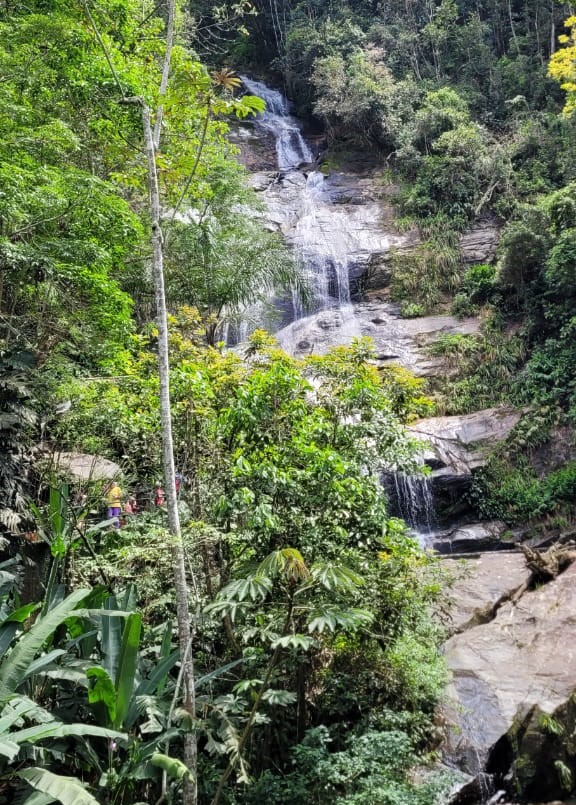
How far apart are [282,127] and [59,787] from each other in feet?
96.4

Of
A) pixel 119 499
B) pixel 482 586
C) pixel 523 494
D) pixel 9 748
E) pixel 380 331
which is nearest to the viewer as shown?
pixel 9 748

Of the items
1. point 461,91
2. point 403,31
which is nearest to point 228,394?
point 461,91

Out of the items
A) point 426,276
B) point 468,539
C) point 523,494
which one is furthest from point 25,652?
point 426,276

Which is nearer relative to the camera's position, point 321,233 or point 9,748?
point 9,748

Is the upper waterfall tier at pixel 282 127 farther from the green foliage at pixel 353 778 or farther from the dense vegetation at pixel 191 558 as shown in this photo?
the green foliage at pixel 353 778

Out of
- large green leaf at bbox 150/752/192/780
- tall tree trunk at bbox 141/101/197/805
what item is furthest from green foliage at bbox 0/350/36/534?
large green leaf at bbox 150/752/192/780

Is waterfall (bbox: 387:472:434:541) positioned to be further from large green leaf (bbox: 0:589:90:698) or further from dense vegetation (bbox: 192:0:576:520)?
large green leaf (bbox: 0:589:90:698)

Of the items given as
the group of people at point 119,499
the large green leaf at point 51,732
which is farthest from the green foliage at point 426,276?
the large green leaf at point 51,732

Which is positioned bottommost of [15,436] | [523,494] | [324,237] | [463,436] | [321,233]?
[523,494]

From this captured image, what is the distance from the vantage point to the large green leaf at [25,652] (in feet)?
11.6

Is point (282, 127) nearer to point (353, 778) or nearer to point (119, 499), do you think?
point (119, 499)

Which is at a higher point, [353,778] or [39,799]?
[39,799]

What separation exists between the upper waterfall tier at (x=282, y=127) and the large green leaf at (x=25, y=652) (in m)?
25.5

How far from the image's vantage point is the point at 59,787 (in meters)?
3.15
